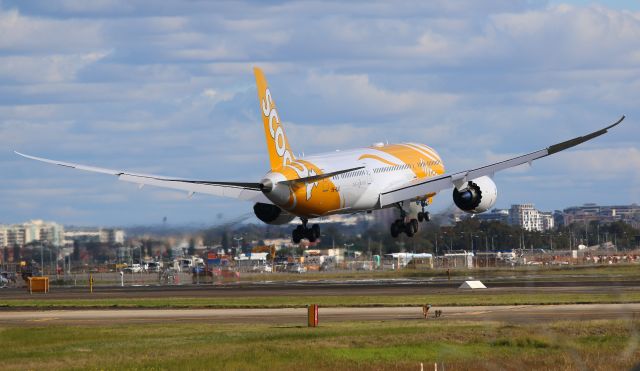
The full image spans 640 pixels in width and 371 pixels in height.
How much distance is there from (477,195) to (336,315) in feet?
82.2

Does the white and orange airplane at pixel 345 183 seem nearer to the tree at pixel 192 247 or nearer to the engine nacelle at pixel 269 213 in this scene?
the engine nacelle at pixel 269 213

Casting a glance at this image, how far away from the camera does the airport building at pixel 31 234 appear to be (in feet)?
373

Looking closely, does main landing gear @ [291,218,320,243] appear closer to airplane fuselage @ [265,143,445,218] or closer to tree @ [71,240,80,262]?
airplane fuselage @ [265,143,445,218]

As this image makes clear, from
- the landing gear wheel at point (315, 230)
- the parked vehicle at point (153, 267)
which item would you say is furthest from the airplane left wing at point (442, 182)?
the parked vehicle at point (153, 267)

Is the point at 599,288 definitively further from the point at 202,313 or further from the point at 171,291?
the point at 171,291

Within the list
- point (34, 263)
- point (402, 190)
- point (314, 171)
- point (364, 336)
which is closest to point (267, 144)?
point (314, 171)

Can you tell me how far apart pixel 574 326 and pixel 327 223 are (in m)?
56.4

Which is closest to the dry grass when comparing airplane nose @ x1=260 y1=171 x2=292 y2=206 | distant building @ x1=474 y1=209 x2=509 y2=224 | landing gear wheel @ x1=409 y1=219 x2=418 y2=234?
airplane nose @ x1=260 y1=171 x2=292 y2=206

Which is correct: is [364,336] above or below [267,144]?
below

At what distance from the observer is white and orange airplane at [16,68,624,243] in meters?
80.8

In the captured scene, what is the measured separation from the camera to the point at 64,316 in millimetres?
76000

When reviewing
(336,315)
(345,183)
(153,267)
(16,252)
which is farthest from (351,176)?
(153,267)

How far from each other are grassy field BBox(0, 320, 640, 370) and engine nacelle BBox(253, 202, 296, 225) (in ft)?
81.0

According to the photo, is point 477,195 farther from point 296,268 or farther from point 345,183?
point 296,268
